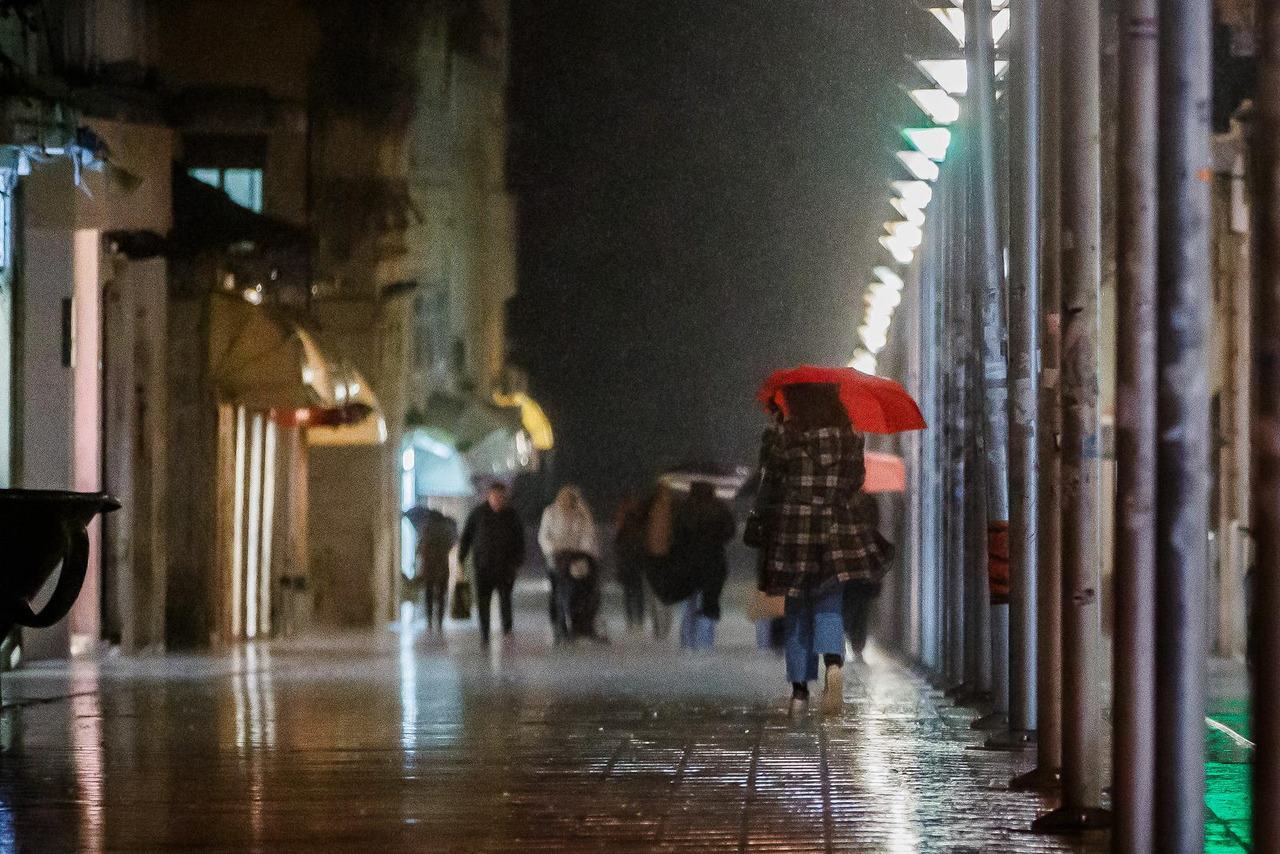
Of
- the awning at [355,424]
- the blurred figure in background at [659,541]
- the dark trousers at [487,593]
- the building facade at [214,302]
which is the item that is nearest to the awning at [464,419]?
the building facade at [214,302]

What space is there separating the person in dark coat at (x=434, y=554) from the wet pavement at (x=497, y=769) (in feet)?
41.4

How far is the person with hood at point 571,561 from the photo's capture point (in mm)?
25312

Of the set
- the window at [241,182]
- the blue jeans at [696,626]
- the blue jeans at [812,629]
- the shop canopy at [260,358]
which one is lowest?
the blue jeans at [696,626]

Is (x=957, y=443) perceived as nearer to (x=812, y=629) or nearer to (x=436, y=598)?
(x=812, y=629)

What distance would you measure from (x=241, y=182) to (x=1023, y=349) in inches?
832

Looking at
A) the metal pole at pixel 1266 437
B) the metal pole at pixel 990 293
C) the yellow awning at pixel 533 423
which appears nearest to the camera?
the metal pole at pixel 1266 437

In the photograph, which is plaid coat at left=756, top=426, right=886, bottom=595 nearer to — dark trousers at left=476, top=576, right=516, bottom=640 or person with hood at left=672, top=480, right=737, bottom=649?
person with hood at left=672, top=480, right=737, bottom=649

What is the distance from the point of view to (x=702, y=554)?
23938 mm

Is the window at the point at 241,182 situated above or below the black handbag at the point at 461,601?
above

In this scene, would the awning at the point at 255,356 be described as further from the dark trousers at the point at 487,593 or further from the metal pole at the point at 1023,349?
the metal pole at the point at 1023,349

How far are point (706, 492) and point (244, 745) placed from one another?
13.9 m

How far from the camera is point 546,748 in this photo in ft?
35.2

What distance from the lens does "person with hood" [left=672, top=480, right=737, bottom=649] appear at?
23.7m

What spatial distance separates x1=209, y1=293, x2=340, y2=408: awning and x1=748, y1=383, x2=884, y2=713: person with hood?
546 inches
